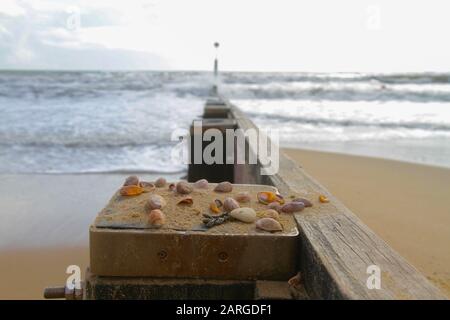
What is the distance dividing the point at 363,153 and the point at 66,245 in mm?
6896

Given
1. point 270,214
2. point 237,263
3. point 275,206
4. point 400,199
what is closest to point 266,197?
point 275,206

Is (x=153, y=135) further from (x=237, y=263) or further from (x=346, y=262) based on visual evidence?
(x=346, y=262)

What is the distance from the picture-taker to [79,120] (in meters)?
A: 14.8

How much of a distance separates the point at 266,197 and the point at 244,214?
0.27m

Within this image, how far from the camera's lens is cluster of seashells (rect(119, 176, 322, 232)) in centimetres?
161

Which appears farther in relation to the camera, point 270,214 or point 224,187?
point 224,187

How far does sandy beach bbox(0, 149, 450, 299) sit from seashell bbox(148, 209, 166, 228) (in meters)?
2.38

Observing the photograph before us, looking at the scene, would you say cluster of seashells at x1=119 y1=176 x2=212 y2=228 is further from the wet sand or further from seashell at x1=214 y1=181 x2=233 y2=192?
the wet sand

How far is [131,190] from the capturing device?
1.95m

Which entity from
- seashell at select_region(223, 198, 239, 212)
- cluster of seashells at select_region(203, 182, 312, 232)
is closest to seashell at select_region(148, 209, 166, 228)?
cluster of seashells at select_region(203, 182, 312, 232)

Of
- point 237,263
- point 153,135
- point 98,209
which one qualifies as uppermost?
point 237,263

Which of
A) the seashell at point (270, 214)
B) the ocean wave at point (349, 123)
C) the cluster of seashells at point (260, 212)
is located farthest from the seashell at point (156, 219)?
the ocean wave at point (349, 123)

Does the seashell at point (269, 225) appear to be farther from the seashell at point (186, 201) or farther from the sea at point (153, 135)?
the sea at point (153, 135)
